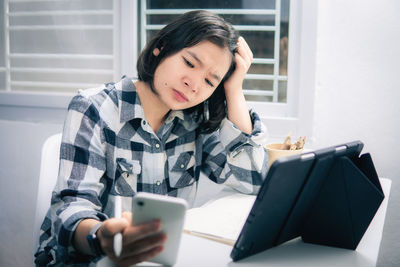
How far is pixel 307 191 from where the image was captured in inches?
29.9

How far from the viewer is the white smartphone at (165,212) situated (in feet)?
1.96

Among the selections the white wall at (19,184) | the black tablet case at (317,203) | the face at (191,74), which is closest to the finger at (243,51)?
the face at (191,74)

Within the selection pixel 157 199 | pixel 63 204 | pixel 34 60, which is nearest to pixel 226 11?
pixel 34 60

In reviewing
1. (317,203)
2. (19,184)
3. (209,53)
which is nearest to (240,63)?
(209,53)

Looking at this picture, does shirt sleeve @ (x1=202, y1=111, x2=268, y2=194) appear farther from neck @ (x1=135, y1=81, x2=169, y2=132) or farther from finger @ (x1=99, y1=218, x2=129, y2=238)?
finger @ (x1=99, y1=218, x2=129, y2=238)

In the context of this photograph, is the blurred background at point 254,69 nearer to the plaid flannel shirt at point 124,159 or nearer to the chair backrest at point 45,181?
the plaid flannel shirt at point 124,159

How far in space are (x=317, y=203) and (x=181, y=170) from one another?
1.72ft

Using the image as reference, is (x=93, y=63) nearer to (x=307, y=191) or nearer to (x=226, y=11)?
(x=226, y=11)

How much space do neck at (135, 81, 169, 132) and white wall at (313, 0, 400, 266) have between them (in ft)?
2.11

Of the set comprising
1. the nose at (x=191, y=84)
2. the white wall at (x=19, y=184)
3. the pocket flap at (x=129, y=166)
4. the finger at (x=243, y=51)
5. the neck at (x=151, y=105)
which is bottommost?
the white wall at (x=19, y=184)

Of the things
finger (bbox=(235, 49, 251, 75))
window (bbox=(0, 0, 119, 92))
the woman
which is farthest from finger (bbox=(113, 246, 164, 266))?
window (bbox=(0, 0, 119, 92))

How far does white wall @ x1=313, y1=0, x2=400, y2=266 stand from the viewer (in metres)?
1.48

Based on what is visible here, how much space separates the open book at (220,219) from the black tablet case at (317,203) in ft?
0.32

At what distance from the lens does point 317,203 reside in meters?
0.80
